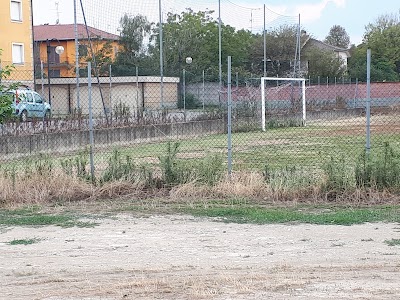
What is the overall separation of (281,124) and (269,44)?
25.5 metres

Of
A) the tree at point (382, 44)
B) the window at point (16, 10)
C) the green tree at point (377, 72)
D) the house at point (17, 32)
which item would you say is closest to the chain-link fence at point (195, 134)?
the house at point (17, 32)

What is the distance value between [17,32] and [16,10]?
4.74 ft

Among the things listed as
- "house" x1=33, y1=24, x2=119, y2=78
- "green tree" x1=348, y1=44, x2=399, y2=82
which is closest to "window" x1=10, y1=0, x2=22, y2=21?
"house" x1=33, y1=24, x2=119, y2=78

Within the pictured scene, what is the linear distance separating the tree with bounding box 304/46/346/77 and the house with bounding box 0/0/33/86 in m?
21.2

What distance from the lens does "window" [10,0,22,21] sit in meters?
41.4

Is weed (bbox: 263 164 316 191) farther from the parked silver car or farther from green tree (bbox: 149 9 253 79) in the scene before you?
green tree (bbox: 149 9 253 79)

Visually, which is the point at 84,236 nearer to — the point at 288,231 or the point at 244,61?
the point at 288,231

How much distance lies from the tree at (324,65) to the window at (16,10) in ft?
71.7

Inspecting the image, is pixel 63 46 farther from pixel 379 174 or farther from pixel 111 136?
pixel 379 174

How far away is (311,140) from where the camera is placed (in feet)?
75.9

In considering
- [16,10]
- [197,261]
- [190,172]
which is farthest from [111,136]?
[16,10]

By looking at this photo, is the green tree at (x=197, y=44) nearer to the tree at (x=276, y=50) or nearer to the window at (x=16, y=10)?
the tree at (x=276, y=50)

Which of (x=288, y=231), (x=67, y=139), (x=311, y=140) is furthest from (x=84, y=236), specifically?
(x=311, y=140)

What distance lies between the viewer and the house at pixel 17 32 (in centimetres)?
4050
